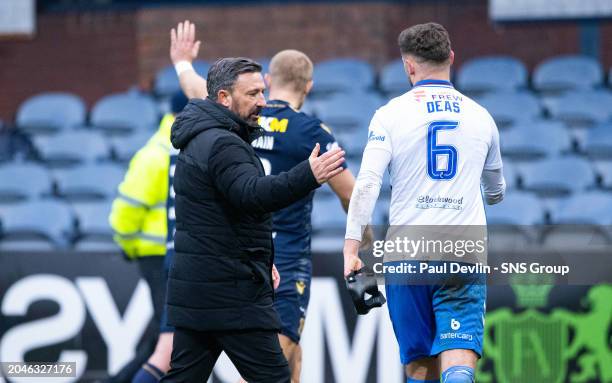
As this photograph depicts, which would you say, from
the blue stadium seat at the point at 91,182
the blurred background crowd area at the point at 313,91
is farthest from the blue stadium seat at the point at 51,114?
the blue stadium seat at the point at 91,182

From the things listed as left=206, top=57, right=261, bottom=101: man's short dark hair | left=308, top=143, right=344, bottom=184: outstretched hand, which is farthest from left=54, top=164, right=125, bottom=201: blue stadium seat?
left=308, top=143, right=344, bottom=184: outstretched hand

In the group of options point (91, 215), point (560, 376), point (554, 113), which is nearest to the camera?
point (560, 376)

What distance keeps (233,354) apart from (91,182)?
20.7ft

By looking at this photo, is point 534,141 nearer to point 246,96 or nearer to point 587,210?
point 587,210

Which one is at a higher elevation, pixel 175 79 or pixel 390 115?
pixel 175 79

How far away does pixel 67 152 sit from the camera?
453 inches

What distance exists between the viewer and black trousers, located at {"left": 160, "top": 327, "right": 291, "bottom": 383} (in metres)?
4.84

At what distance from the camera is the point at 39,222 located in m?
10.2

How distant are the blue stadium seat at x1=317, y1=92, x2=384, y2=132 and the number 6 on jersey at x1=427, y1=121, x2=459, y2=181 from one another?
5633mm

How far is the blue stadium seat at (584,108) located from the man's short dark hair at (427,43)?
230 inches

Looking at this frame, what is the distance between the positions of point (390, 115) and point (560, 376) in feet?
11.1

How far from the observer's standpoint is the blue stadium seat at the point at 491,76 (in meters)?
11.3

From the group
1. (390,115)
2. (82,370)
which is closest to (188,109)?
(390,115)

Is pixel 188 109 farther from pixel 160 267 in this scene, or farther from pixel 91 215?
pixel 91 215
